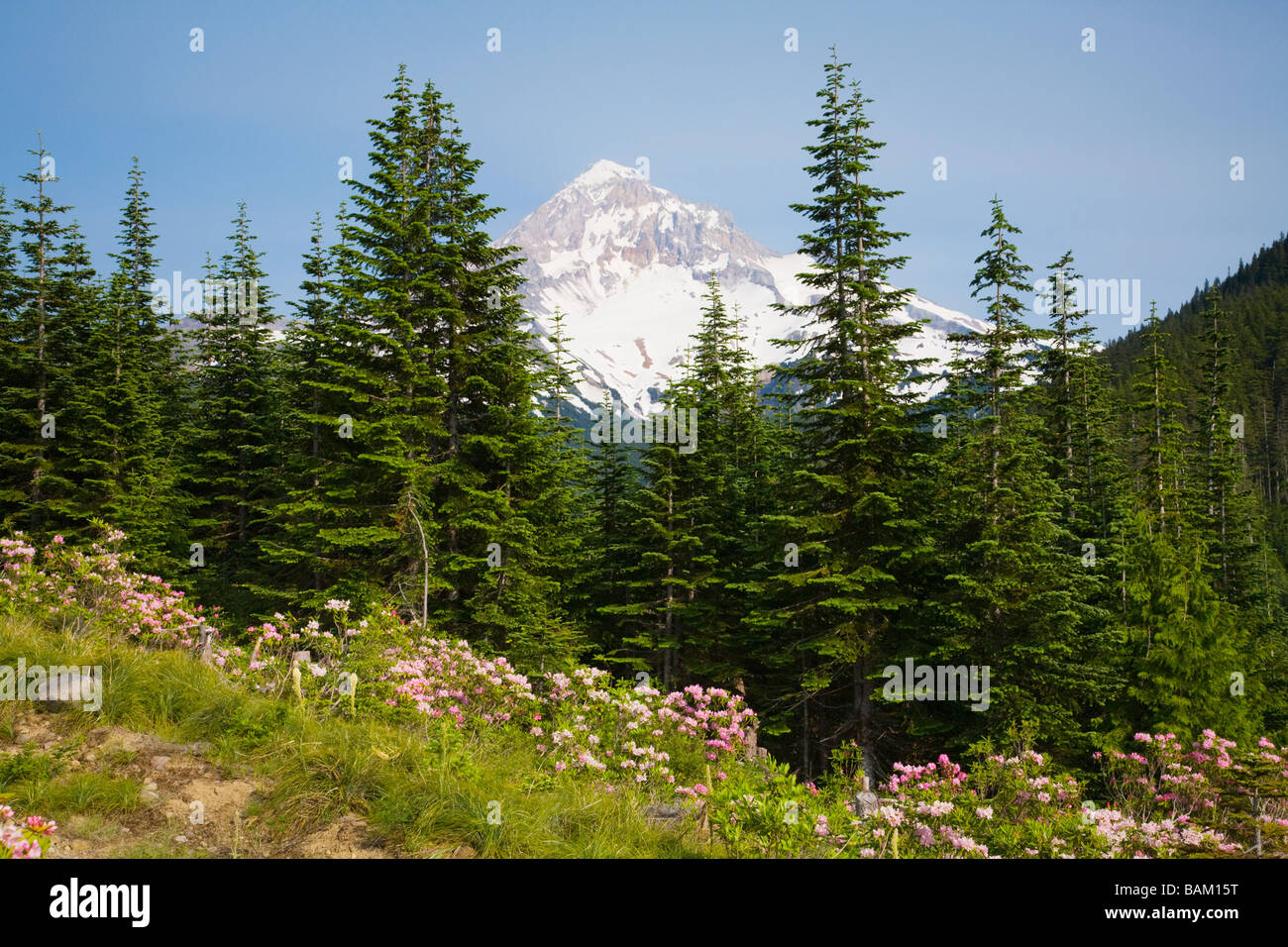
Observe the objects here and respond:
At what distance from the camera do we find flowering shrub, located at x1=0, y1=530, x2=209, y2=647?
732 cm

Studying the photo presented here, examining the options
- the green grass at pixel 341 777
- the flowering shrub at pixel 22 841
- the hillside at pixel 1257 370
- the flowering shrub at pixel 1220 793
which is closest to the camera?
the flowering shrub at pixel 22 841

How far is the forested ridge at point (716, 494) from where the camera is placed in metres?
17.9

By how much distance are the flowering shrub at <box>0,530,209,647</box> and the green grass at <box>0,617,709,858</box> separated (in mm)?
1108

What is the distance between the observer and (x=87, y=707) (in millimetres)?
5352

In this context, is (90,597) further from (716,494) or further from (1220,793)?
(716,494)

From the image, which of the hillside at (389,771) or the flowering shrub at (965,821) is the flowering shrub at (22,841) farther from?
the flowering shrub at (965,821)

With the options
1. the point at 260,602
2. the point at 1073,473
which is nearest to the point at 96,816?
the point at 260,602

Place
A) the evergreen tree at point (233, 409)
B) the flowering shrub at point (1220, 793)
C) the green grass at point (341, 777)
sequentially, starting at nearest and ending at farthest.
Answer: the green grass at point (341, 777) < the flowering shrub at point (1220, 793) < the evergreen tree at point (233, 409)

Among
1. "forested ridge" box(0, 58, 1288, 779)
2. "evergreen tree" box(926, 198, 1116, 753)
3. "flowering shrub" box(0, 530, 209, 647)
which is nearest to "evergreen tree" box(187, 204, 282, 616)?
"forested ridge" box(0, 58, 1288, 779)

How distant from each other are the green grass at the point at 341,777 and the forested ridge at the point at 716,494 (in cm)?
807

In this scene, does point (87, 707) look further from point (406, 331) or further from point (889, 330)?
point (889, 330)

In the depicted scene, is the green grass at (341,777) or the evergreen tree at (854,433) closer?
the green grass at (341,777)

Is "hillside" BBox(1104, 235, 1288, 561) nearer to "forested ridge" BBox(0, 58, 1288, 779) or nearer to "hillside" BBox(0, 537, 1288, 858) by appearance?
"forested ridge" BBox(0, 58, 1288, 779)

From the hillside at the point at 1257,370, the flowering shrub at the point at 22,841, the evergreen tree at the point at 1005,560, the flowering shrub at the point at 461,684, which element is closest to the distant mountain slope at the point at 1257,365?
the hillside at the point at 1257,370
